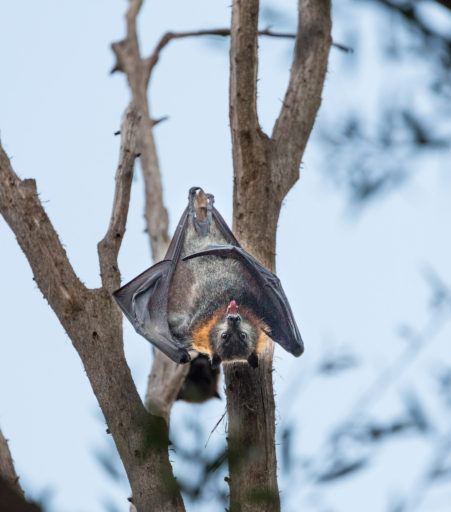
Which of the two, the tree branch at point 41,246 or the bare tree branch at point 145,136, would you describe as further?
the bare tree branch at point 145,136

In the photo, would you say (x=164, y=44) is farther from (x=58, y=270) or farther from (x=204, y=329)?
(x=58, y=270)

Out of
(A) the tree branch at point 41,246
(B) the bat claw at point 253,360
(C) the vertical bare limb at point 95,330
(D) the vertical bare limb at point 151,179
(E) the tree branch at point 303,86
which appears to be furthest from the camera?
(D) the vertical bare limb at point 151,179

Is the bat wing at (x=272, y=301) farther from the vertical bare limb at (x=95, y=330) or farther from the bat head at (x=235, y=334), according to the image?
the vertical bare limb at (x=95, y=330)

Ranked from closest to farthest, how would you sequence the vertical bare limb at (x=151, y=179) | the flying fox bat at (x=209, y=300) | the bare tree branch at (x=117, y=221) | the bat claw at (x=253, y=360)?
the bat claw at (x=253, y=360) < the bare tree branch at (x=117, y=221) < the flying fox bat at (x=209, y=300) < the vertical bare limb at (x=151, y=179)

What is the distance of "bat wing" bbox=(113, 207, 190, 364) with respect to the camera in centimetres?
590

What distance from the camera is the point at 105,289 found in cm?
509

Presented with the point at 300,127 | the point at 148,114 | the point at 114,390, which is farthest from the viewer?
the point at 148,114

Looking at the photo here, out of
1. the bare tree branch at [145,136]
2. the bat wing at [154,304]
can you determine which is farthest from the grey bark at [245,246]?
the bare tree branch at [145,136]

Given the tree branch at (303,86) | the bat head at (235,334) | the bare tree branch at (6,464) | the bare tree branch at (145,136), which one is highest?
the bare tree branch at (145,136)

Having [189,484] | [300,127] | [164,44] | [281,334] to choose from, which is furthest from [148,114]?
[189,484]

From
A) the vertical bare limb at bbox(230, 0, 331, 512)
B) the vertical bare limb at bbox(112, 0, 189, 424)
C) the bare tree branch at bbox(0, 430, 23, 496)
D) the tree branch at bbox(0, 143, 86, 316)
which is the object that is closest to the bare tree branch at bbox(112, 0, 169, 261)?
the vertical bare limb at bbox(112, 0, 189, 424)

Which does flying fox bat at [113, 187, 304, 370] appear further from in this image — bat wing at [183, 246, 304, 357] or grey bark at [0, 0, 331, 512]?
grey bark at [0, 0, 331, 512]

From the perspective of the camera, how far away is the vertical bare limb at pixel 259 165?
4750mm

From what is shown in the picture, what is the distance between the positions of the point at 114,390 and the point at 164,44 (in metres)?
7.41
